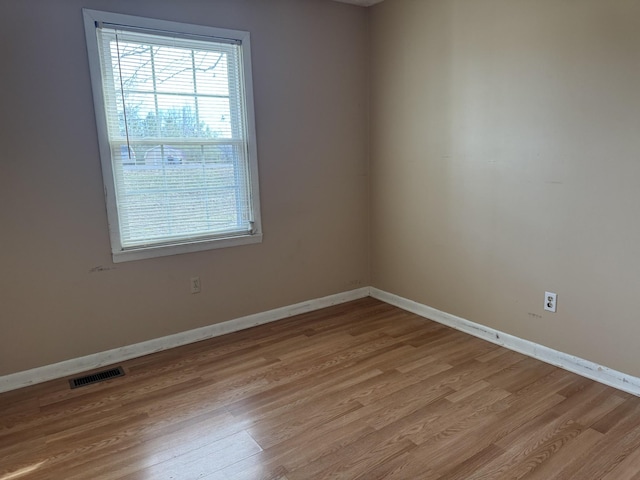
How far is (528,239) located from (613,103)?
864 millimetres

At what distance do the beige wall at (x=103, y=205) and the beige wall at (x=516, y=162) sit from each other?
1.22 ft

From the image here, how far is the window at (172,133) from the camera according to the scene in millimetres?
2648

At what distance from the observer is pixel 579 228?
8.02 feet

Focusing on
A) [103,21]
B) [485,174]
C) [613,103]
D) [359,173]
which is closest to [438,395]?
[485,174]

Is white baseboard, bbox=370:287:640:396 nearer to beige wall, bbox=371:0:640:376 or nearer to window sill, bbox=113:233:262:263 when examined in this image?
beige wall, bbox=371:0:640:376

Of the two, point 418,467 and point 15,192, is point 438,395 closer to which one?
point 418,467

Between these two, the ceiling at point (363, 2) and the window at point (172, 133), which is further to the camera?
the ceiling at point (363, 2)

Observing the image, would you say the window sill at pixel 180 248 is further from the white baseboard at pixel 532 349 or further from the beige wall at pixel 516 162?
the white baseboard at pixel 532 349

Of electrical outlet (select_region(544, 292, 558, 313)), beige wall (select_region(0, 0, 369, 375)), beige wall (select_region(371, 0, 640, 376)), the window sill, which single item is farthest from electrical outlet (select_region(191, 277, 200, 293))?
electrical outlet (select_region(544, 292, 558, 313))

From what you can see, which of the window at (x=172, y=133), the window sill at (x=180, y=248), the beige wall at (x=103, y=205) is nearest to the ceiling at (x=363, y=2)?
the beige wall at (x=103, y=205)

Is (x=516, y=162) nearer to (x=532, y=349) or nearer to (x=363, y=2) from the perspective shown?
(x=532, y=349)

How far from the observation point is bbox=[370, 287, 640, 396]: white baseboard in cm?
237

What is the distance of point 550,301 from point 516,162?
87cm

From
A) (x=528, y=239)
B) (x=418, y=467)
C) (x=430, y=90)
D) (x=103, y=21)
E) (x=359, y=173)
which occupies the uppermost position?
(x=103, y=21)
